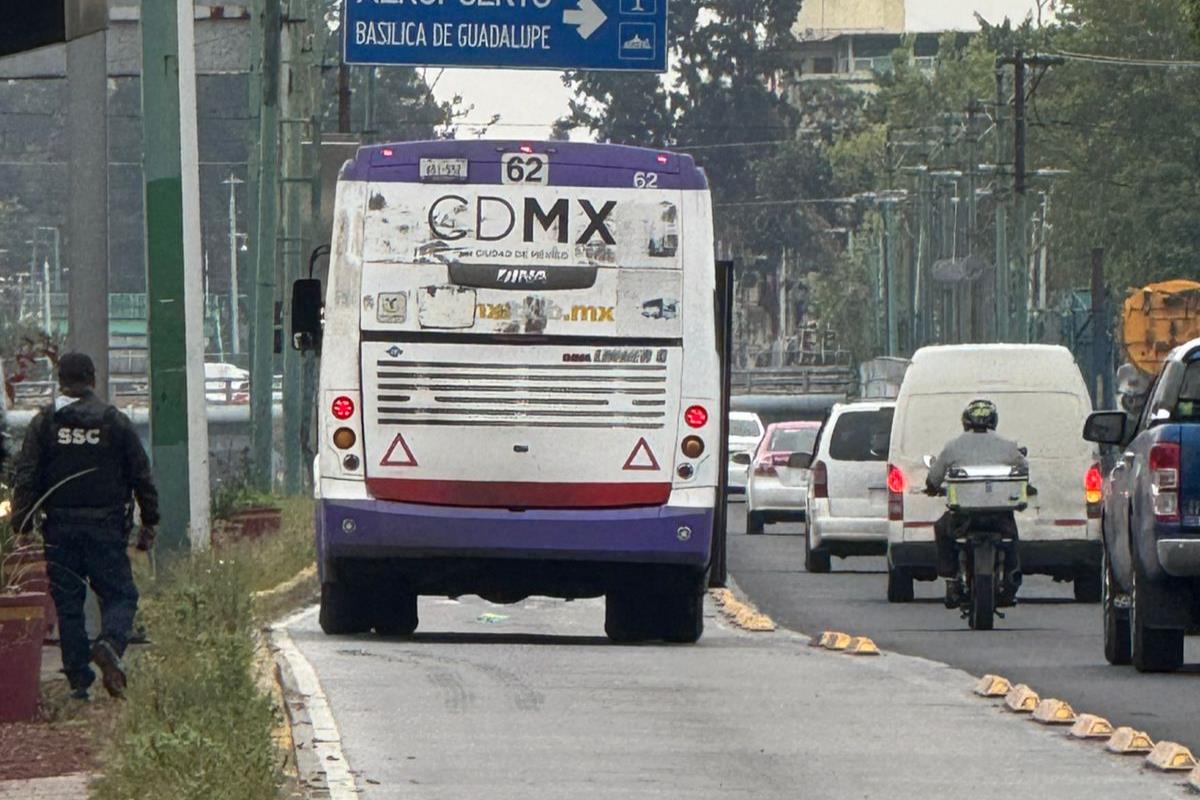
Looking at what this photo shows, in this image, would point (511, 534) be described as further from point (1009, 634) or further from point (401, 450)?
point (1009, 634)

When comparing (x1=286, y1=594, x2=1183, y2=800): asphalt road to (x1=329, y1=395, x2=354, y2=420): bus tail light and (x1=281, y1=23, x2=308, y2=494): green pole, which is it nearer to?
(x1=329, y1=395, x2=354, y2=420): bus tail light

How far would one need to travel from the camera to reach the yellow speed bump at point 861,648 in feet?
59.5

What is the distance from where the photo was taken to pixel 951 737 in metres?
13.1

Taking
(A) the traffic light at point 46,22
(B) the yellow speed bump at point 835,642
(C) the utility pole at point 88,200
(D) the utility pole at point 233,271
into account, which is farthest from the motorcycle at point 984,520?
(D) the utility pole at point 233,271

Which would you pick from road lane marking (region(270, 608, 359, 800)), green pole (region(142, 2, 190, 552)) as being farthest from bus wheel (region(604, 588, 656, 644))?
green pole (region(142, 2, 190, 552))

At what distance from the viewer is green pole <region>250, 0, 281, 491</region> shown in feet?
122

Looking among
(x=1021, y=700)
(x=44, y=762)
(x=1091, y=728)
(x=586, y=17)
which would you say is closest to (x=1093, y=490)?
(x=586, y=17)

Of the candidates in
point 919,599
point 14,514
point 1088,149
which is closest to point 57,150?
point 1088,149

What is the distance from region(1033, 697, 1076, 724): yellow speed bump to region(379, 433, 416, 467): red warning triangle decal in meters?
5.30

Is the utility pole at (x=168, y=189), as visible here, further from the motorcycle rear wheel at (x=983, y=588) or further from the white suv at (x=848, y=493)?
the white suv at (x=848, y=493)

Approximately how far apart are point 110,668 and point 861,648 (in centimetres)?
568

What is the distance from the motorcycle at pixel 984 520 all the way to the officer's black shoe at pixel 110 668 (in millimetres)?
8697

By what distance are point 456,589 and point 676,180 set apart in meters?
2.88

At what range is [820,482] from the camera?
30.7 m
